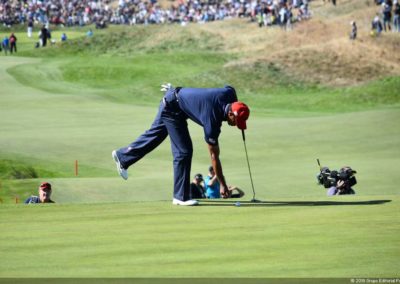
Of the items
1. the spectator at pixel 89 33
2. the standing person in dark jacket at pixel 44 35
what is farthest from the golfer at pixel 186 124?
the spectator at pixel 89 33

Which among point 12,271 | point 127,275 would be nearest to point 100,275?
point 127,275

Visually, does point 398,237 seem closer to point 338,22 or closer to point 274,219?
point 274,219

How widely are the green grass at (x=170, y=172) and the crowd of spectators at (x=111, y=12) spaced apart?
42.9 ft

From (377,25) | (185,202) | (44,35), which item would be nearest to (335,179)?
(185,202)

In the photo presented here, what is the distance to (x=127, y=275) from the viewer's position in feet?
31.4

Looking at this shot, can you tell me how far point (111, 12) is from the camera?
90.1m

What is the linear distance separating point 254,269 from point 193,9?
79.6 meters

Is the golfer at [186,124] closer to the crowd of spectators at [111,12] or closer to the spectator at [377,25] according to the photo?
the spectator at [377,25]

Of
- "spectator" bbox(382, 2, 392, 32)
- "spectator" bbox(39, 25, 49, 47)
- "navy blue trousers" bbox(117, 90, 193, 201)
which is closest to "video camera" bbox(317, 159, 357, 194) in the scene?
"navy blue trousers" bbox(117, 90, 193, 201)

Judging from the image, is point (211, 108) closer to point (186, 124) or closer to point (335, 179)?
point (186, 124)

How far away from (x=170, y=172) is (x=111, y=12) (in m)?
63.6

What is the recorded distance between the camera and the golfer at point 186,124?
14117mm

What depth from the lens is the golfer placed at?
1412cm

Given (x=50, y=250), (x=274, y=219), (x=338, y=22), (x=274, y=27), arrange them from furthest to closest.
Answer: (x=274, y=27) → (x=338, y=22) → (x=274, y=219) → (x=50, y=250)
